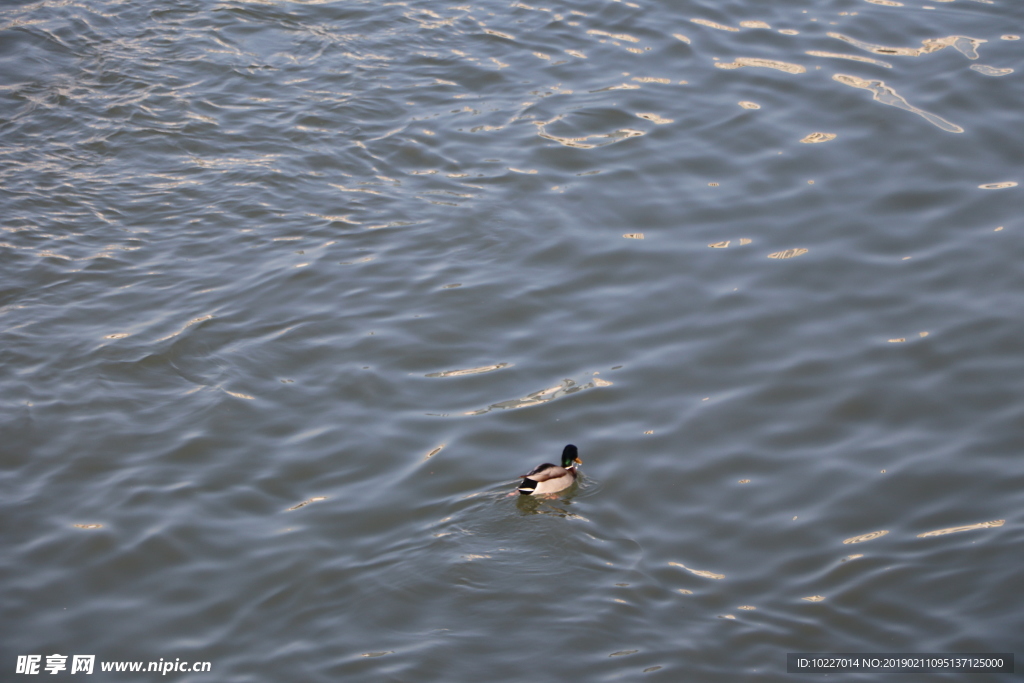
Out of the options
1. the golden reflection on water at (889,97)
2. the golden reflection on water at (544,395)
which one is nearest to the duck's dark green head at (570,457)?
the golden reflection on water at (544,395)

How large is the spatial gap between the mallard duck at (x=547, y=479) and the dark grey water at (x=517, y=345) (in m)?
0.12

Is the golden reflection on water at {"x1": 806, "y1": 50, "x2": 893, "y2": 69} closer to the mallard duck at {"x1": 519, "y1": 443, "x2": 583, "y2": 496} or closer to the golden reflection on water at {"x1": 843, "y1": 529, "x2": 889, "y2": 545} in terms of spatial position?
the golden reflection on water at {"x1": 843, "y1": 529, "x2": 889, "y2": 545}

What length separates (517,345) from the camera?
26.8ft

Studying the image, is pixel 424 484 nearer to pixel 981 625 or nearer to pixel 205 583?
pixel 205 583

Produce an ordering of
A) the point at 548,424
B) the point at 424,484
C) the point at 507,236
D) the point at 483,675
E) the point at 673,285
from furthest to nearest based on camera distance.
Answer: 1. the point at 507,236
2. the point at 673,285
3. the point at 548,424
4. the point at 424,484
5. the point at 483,675

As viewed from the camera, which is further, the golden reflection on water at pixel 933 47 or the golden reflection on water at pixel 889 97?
the golden reflection on water at pixel 933 47

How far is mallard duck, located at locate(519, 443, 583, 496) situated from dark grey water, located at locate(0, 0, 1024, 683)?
4.8 inches

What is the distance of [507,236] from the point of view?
31.0 ft

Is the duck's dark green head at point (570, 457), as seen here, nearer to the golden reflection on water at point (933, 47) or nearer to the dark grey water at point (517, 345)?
the dark grey water at point (517, 345)

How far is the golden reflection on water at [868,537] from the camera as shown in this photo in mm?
6238

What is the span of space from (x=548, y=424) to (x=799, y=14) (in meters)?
8.45

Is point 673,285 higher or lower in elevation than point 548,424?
higher

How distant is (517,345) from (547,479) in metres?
1.89

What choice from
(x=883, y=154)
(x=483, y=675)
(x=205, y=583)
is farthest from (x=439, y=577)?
(x=883, y=154)
